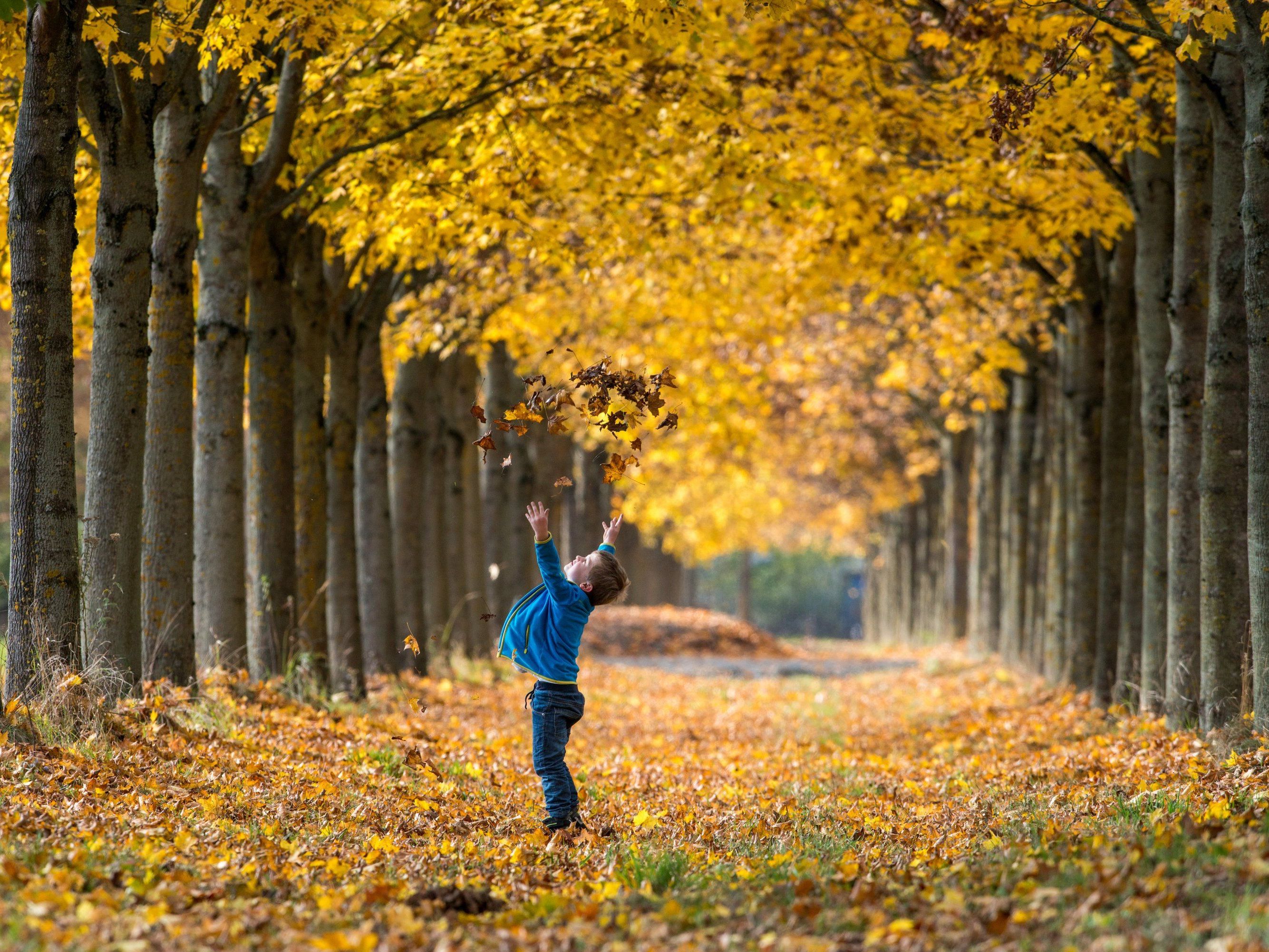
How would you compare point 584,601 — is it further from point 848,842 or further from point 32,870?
point 32,870

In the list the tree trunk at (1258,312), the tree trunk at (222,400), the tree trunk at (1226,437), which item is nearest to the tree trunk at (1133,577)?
the tree trunk at (1226,437)

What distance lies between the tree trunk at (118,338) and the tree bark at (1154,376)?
758 cm

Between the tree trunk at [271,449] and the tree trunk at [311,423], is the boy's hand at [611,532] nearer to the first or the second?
the tree trunk at [271,449]

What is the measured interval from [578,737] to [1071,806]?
19.4 feet

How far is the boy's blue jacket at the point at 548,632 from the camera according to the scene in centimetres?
632

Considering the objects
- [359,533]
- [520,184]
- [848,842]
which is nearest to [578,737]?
[359,533]

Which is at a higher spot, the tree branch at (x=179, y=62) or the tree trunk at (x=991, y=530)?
A: the tree branch at (x=179, y=62)

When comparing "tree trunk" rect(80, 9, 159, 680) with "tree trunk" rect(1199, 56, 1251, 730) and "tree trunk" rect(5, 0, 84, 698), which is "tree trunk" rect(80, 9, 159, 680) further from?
"tree trunk" rect(1199, 56, 1251, 730)

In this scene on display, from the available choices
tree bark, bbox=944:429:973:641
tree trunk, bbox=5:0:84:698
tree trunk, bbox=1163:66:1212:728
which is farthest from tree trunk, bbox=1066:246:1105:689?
tree bark, bbox=944:429:973:641

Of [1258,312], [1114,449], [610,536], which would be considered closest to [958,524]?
[1114,449]

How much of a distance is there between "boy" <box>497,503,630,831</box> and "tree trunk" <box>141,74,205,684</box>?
3.21m

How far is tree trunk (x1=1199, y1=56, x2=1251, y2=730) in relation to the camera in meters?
7.70

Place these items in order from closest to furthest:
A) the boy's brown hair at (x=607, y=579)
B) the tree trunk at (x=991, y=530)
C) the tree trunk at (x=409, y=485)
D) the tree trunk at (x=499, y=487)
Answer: the boy's brown hair at (x=607, y=579) < the tree trunk at (x=409, y=485) < the tree trunk at (x=499, y=487) < the tree trunk at (x=991, y=530)

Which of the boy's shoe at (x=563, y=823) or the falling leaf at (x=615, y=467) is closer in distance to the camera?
the falling leaf at (x=615, y=467)
